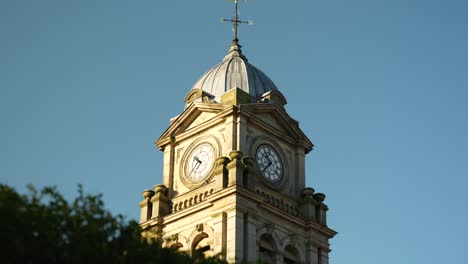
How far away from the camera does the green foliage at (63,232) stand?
119 feet

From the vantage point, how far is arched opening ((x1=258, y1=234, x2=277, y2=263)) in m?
61.2

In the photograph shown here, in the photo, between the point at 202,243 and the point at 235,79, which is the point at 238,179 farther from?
the point at 235,79

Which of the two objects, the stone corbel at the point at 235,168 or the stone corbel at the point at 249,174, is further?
the stone corbel at the point at 249,174

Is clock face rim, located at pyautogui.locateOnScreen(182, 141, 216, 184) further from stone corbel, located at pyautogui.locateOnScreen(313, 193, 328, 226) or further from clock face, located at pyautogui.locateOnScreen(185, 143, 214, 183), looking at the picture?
stone corbel, located at pyautogui.locateOnScreen(313, 193, 328, 226)

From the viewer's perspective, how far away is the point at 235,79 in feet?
224

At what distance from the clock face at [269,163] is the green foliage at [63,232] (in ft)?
82.4

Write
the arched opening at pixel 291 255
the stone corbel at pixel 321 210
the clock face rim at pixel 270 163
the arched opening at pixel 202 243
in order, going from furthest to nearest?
the stone corbel at pixel 321 210
the clock face rim at pixel 270 163
the arched opening at pixel 291 255
the arched opening at pixel 202 243

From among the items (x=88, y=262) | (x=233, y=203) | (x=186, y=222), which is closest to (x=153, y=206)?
(x=186, y=222)

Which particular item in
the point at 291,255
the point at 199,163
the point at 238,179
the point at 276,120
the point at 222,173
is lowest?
the point at 291,255

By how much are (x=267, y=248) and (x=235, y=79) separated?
484 inches

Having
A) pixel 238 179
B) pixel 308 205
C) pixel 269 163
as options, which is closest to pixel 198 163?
pixel 269 163

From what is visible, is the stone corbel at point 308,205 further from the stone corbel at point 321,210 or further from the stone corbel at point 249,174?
the stone corbel at point 249,174

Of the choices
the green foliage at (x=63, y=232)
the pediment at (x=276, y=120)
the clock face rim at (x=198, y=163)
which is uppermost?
the pediment at (x=276, y=120)

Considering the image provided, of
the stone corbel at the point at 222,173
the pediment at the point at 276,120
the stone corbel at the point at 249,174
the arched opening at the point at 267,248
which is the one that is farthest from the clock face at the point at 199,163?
the arched opening at the point at 267,248
